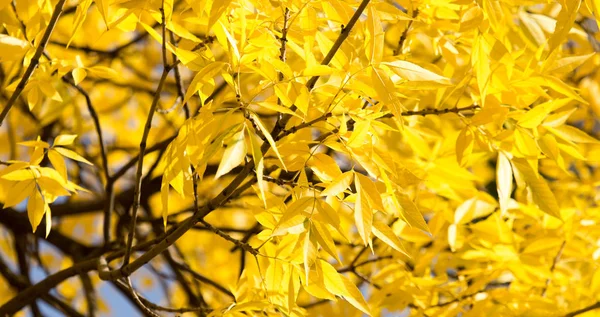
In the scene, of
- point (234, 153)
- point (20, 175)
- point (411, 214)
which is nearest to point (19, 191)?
point (20, 175)

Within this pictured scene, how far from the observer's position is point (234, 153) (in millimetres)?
818

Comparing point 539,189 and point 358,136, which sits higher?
point 358,136

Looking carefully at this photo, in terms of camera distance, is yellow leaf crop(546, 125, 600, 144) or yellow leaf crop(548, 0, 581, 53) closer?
yellow leaf crop(548, 0, 581, 53)

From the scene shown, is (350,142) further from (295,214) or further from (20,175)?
(20,175)

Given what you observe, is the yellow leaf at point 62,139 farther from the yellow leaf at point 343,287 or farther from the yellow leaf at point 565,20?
the yellow leaf at point 565,20

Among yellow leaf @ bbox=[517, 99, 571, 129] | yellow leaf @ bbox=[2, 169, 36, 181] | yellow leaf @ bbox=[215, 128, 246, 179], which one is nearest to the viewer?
yellow leaf @ bbox=[215, 128, 246, 179]

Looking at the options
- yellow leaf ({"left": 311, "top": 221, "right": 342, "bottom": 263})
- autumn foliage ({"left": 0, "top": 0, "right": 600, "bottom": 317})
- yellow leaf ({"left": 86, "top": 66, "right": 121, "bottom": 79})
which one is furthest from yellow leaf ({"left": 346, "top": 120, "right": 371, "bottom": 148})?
yellow leaf ({"left": 86, "top": 66, "right": 121, "bottom": 79})

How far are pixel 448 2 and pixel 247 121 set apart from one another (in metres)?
0.40

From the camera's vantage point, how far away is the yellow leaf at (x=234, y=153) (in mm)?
798

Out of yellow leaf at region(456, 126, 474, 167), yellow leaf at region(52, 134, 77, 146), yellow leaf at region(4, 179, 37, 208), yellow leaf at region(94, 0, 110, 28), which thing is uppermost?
yellow leaf at region(52, 134, 77, 146)

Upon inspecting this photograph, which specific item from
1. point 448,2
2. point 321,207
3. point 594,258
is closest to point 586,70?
point 594,258

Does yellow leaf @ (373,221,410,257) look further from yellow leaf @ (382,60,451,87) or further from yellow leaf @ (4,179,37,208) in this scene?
yellow leaf @ (4,179,37,208)

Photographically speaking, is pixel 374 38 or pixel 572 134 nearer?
pixel 374 38

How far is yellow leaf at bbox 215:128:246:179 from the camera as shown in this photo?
2.62 feet
